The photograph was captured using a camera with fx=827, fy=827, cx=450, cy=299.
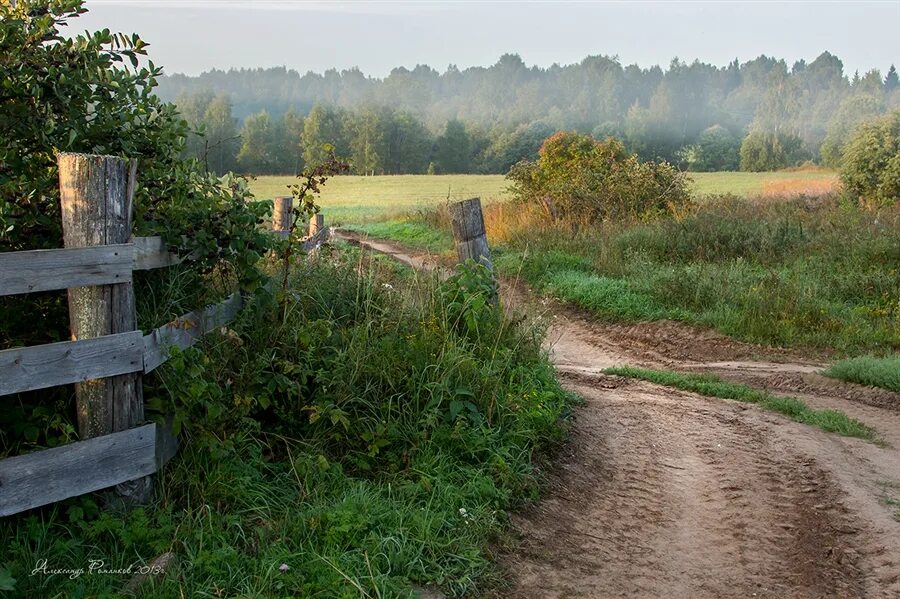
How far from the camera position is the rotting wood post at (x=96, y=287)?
4.45 meters

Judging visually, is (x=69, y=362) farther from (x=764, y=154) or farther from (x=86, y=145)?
(x=764, y=154)

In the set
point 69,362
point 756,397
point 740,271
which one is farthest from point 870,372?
point 69,362

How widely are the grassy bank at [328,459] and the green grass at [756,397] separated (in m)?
2.74

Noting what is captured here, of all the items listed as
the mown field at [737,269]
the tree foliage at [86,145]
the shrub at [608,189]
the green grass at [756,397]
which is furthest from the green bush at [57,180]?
the shrub at [608,189]

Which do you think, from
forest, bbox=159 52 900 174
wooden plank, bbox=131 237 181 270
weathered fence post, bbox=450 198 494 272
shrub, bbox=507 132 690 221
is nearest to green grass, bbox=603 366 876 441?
weathered fence post, bbox=450 198 494 272

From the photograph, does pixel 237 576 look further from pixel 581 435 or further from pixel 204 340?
pixel 581 435

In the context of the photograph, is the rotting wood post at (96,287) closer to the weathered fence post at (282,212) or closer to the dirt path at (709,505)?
the dirt path at (709,505)

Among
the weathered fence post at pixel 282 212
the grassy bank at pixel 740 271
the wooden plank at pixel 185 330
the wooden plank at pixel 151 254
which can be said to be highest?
the wooden plank at pixel 151 254

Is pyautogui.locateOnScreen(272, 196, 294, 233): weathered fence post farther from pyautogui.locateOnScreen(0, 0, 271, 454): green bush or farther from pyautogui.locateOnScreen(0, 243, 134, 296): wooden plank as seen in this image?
pyautogui.locateOnScreen(0, 243, 134, 296): wooden plank

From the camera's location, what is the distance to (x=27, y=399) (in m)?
4.63

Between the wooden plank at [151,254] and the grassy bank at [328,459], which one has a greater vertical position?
the wooden plank at [151,254]

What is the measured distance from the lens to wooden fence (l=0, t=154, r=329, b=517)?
4.10 m

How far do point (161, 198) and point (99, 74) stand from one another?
2.93ft

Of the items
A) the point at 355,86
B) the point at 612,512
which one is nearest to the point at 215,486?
the point at 612,512
